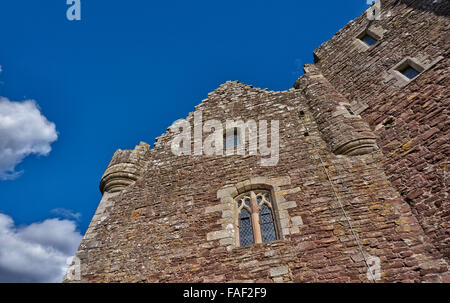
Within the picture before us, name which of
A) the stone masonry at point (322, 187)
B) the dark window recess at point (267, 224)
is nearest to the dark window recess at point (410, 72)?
the stone masonry at point (322, 187)

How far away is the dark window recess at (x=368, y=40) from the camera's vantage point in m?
9.73

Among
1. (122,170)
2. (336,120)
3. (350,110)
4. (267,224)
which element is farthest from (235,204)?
(350,110)

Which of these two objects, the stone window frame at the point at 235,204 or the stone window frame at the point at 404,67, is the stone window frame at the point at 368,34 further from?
the stone window frame at the point at 235,204

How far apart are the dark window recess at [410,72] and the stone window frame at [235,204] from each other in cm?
454

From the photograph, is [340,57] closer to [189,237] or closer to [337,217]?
[337,217]

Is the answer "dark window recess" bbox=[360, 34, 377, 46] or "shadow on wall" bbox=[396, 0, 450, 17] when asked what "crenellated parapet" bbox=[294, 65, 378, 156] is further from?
"shadow on wall" bbox=[396, 0, 450, 17]

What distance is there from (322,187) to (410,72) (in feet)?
14.7

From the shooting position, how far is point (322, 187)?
6.22m

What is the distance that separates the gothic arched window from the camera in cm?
603

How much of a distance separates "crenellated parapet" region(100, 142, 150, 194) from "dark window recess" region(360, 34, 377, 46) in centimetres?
864

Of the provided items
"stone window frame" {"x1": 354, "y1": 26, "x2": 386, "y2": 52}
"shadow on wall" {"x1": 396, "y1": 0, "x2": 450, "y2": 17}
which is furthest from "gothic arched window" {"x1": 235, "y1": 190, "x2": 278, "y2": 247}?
"shadow on wall" {"x1": 396, "y1": 0, "x2": 450, "y2": 17}

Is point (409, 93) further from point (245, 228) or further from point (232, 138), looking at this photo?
point (245, 228)

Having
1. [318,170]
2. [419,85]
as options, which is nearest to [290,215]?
[318,170]
